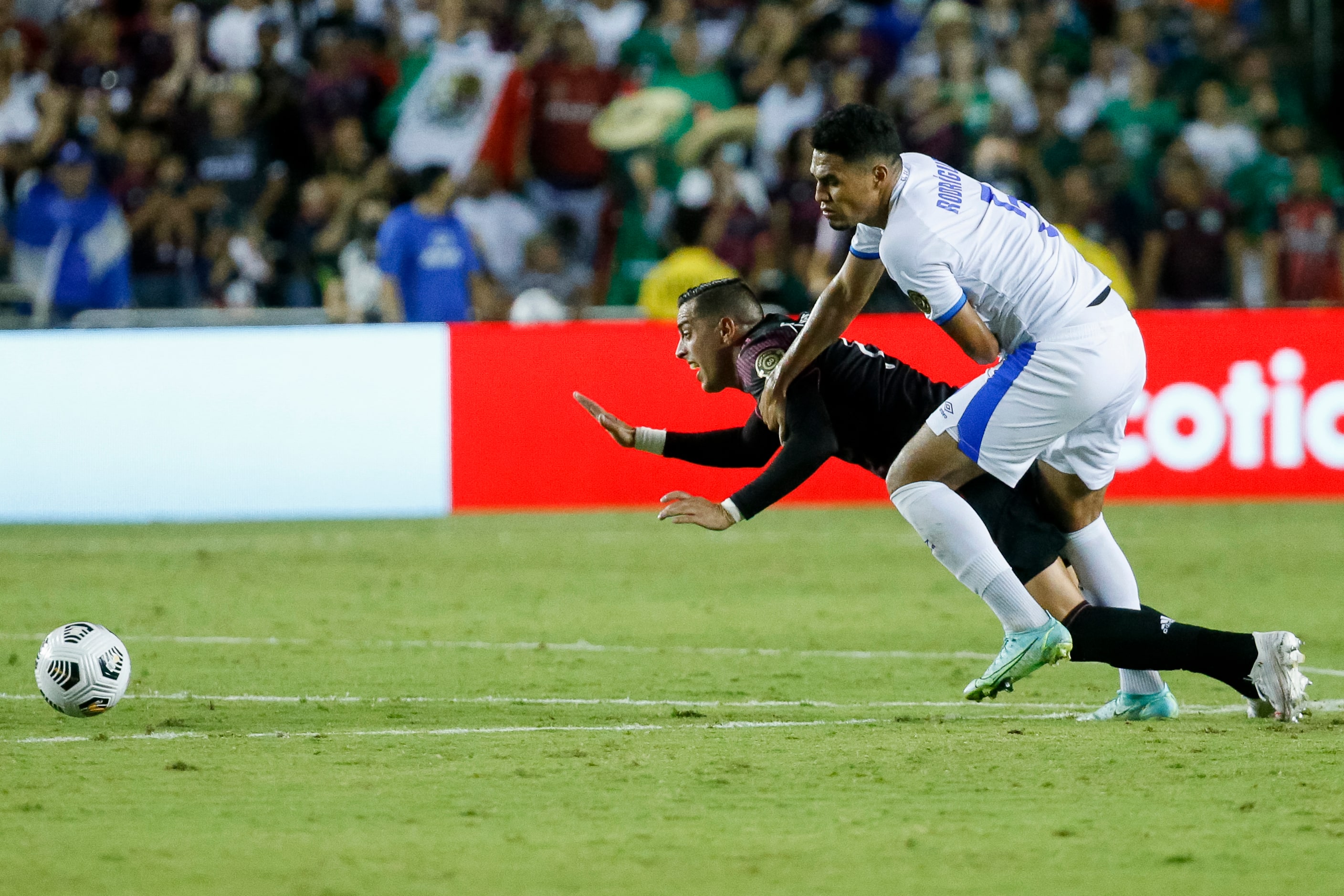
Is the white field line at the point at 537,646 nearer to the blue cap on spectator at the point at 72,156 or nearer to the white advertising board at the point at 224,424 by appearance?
the white advertising board at the point at 224,424

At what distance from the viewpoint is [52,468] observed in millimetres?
13602

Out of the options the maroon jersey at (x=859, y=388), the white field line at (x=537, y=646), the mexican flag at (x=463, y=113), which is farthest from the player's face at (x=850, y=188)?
the mexican flag at (x=463, y=113)

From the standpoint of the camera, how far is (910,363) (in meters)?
14.1

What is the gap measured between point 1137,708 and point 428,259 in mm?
9292

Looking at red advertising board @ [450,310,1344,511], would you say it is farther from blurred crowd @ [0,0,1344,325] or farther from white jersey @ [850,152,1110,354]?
white jersey @ [850,152,1110,354]

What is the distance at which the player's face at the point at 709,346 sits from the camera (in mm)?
6734

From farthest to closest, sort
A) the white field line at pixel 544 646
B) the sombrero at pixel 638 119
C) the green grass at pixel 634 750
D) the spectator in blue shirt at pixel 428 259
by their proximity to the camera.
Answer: the sombrero at pixel 638 119
the spectator in blue shirt at pixel 428 259
the white field line at pixel 544 646
the green grass at pixel 634 750

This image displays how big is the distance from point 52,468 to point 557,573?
15.1ft

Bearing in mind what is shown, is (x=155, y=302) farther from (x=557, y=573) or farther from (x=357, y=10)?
(x=557, y=573)

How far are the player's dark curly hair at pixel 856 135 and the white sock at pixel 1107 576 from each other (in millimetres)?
1541

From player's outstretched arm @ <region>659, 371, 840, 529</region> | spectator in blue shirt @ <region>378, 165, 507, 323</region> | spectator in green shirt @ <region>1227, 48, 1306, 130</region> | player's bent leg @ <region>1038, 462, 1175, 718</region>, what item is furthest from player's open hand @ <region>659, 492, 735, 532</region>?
spectator in green shirt @ <region>1227, 48, 1306, 130</region>

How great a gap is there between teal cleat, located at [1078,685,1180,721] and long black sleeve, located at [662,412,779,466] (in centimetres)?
148

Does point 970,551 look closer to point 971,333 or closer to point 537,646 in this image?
point 971,333

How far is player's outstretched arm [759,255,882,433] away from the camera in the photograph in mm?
6105
